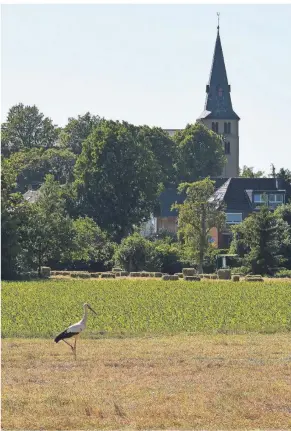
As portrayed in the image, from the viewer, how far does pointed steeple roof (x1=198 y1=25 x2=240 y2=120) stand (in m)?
170

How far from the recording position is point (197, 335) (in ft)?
106

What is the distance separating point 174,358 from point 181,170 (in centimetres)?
11054

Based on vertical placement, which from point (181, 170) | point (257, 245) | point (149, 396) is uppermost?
point (181, 170)

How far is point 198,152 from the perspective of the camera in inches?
5566

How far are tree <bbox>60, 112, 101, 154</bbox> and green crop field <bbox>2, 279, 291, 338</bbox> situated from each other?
93.0 meters

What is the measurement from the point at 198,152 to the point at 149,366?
4616 inches

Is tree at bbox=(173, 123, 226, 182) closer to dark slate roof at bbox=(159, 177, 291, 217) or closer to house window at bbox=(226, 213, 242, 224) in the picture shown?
dark slate roof at bbox=(159, 177, 291, 217)

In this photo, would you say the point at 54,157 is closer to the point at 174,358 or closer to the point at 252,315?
the point at 252,315

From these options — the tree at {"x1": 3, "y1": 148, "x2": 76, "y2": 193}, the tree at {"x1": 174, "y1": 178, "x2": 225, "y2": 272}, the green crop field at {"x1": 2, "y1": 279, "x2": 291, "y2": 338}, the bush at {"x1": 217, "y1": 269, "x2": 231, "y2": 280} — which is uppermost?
the tree at {"x1": 3, "y1": 148, "x2": 76, "y2": 193}

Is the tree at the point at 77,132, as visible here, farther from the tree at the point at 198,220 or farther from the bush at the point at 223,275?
the bush at the point at 223,275

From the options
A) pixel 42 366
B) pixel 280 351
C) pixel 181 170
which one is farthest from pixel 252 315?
pixel 181 170

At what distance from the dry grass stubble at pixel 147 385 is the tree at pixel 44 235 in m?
42.7

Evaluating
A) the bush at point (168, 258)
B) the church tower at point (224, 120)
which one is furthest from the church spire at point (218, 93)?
the bush at point (168, 258)

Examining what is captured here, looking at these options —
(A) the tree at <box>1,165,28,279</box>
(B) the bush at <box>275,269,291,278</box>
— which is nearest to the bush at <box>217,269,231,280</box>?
(B) the bush at <box>275,269,291,278</box>
